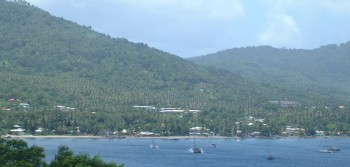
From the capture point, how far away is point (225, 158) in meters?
116

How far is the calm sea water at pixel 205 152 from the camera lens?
107500mm

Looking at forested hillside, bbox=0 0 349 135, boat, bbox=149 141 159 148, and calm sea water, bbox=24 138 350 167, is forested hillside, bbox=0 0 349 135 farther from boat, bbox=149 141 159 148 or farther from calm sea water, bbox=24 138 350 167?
boat, bbox=149 141 159 148

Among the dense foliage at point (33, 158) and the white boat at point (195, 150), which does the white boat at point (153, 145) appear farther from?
the dense foliage at point (33, 158)

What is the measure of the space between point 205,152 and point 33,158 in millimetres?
62925

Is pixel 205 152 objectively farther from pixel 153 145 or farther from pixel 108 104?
pixel 108 104

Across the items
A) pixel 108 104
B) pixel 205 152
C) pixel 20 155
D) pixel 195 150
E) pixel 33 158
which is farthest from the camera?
pixel 108 104

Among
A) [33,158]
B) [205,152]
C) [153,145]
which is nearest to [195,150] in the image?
[205,152]

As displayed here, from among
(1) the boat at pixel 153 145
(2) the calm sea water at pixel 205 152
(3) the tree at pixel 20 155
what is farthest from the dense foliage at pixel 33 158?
(1) the boat at pixel 153 145

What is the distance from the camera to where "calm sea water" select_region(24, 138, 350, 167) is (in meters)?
108

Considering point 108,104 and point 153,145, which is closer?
point 153,145

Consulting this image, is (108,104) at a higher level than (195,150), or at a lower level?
higher

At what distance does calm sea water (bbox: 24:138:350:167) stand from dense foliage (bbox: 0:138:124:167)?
2619 centimetres

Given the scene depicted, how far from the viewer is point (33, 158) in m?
65.5

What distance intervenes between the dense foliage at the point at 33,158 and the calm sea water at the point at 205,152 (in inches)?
1031
